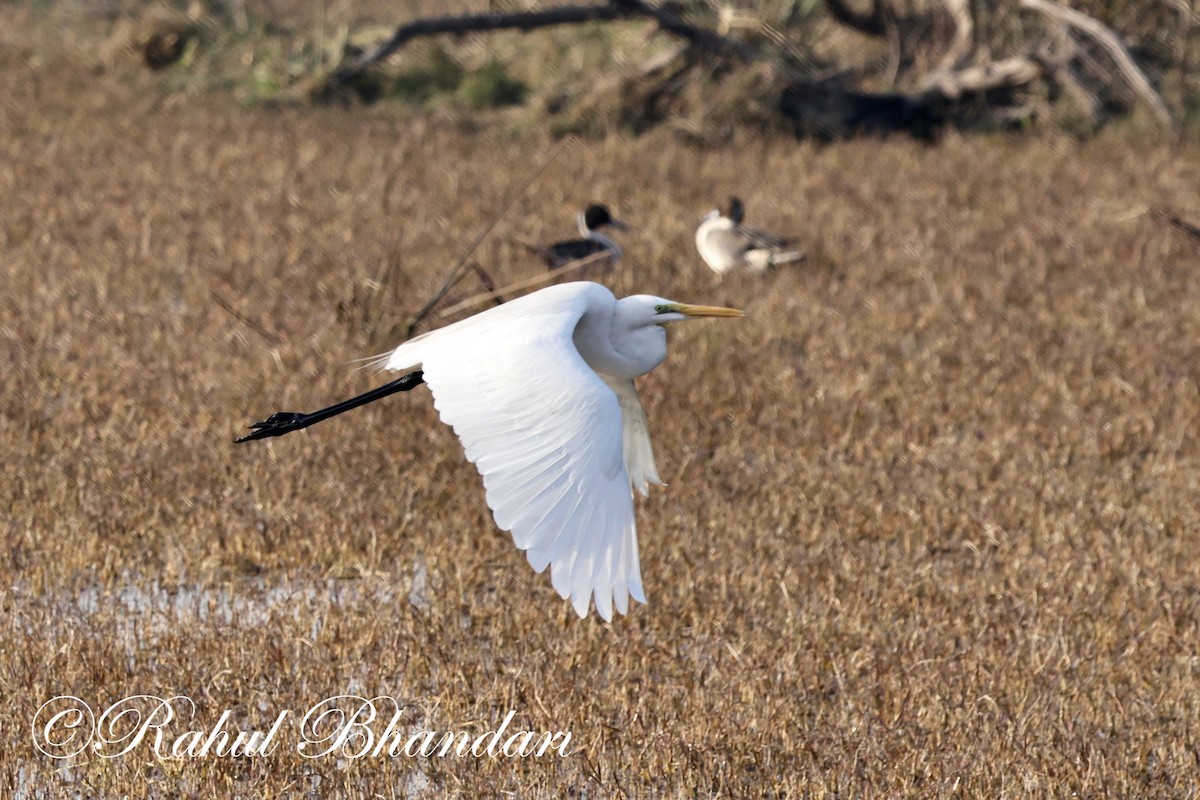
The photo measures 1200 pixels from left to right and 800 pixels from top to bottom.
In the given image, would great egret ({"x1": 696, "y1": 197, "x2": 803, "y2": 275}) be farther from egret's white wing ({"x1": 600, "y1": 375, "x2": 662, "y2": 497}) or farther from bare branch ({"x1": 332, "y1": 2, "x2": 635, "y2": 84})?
egret's white wing ({"x1": 600, "y1": 375, "x2": 662, "y2": 497})

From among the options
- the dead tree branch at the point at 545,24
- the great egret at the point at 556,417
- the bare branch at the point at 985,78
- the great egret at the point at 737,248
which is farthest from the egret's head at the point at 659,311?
the bare branch at the point at 985,78

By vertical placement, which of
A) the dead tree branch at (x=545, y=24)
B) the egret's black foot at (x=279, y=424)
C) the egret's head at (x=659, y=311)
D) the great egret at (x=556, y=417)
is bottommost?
the dead tree branch at (x=545, y=24)

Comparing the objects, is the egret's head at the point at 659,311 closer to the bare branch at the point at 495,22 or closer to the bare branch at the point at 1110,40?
the bare branch at the point at 495,22

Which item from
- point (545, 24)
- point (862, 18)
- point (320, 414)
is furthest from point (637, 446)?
point (862, 18)

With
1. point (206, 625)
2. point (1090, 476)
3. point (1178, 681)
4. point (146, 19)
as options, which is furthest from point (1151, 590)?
point (146, 19)

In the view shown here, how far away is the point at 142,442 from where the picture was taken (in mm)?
5227

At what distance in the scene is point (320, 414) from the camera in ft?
14.3

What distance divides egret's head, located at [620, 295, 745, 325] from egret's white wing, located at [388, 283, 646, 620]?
0.36 m

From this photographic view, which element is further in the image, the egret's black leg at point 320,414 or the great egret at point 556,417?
the egret's black leg at point 320,414

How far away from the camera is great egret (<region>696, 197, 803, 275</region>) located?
7770 mm

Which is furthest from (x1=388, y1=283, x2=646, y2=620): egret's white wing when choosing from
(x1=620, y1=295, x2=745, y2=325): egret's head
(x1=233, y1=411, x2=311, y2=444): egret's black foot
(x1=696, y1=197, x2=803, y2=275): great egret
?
(x1=696, y1=197, x2=803, y2=275): great egret

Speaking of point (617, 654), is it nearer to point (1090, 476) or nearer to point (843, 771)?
point (843, 771)

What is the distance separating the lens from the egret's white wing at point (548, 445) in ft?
10.1

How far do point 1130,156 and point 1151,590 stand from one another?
6571 mm
